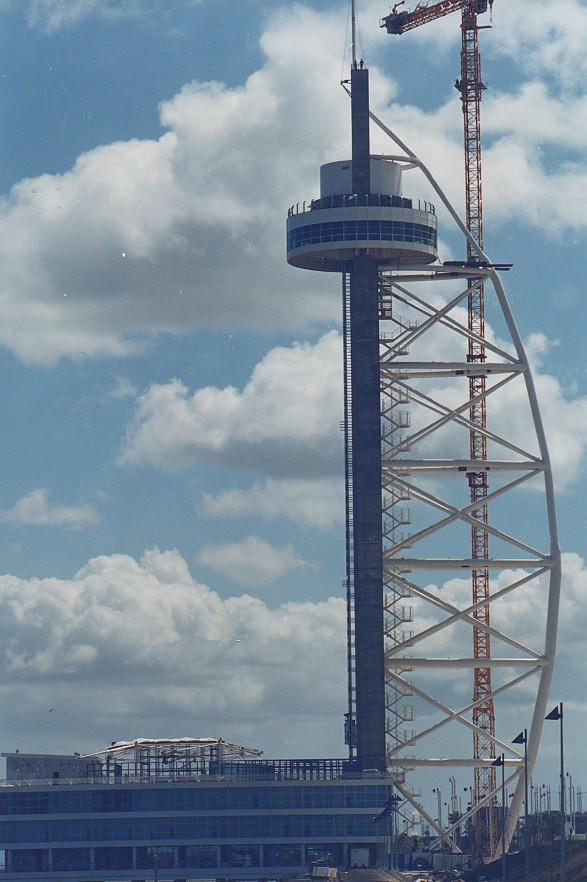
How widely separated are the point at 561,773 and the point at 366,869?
4315cm

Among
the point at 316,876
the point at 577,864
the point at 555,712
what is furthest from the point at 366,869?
the point at 555,712

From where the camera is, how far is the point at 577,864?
189m

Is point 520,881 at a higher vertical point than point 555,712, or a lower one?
lower

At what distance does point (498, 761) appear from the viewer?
193 m

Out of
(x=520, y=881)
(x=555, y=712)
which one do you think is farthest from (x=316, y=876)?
(x=555, y=712)

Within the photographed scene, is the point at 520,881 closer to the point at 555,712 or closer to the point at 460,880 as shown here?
the point at 460,880

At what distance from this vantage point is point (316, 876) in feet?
644

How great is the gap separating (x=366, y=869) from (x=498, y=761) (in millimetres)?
15384

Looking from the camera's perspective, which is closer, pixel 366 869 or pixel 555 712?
pixel 555 712

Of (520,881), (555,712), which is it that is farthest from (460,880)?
(555,712)

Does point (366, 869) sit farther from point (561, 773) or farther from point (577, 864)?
point (561, 773)

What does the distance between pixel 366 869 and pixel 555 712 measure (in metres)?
39.9

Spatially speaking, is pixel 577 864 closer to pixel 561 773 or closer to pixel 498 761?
pixel 498 761

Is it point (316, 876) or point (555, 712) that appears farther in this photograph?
point (316, 876)
